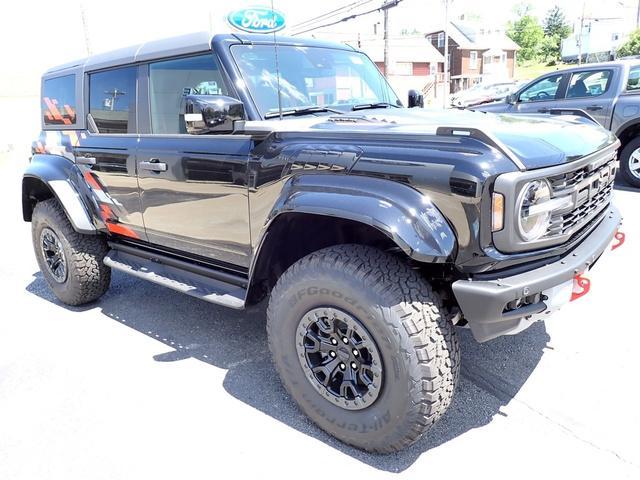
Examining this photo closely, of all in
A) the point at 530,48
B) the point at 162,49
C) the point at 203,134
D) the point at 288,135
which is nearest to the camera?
the point at 288,135

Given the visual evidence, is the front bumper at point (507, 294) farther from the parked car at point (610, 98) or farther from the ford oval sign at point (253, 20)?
the parked car at point (610, 98)

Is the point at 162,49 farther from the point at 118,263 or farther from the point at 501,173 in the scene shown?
the point at 501,173

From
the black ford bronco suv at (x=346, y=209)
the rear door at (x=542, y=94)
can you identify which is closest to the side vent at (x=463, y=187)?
the black ford bronco suv at (x=346, y=209)

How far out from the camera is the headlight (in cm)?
214

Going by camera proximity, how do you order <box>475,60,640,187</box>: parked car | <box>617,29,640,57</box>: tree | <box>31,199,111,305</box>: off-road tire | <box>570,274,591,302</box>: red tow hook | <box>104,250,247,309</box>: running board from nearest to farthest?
<box>570,274,591,302</box>: red tow hook
<box>104,250,247,309</box>: running board
<box>31,199,111,305</box>: off-road tire
<box>475,60,640,187</box>: parked car
<box>617,29,640,57</box>: tree

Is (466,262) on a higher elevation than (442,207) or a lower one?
lower

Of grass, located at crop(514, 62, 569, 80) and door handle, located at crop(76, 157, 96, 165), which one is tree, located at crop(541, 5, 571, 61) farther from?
door handle, located at crop(76, 157, 96, 165)

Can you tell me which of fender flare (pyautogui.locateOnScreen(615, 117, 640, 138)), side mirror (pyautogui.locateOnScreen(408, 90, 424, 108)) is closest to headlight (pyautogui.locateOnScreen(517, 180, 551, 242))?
side mirror (pyautogui.locateOnScreen(408, 90, 424, 108))

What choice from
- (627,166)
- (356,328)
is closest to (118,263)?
(356,328)

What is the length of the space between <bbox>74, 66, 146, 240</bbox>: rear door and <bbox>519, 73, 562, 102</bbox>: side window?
698 cm

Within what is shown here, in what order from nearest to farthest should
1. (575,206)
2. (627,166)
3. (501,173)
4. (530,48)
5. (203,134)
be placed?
(501,173)
(575,206)
(203,134)
(627,166)
(530,48)

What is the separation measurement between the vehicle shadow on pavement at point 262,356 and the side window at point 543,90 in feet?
19.8

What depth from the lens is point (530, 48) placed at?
84500 millimetres

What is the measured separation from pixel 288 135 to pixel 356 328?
102cm
